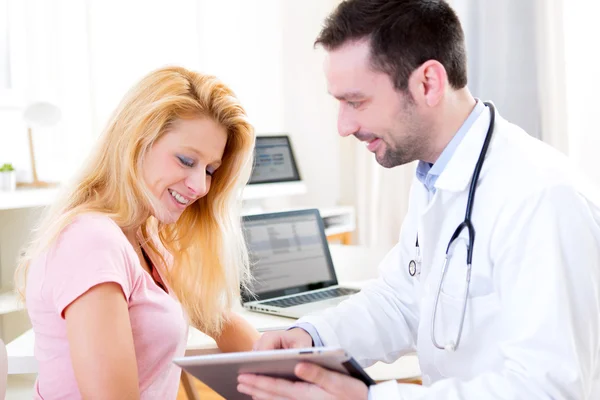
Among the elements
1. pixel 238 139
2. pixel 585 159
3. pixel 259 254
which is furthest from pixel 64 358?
pixel 585 159

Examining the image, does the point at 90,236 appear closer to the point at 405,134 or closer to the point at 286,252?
the point at 405,134

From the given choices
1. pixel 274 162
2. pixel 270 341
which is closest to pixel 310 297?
pixel 270 341

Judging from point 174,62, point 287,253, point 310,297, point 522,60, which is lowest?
point 310,297

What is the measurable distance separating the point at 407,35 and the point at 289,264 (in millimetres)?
870

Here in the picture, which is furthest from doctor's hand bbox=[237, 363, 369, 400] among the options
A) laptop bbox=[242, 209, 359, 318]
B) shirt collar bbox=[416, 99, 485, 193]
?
laptop bbox=[242, 209, 359, 318]

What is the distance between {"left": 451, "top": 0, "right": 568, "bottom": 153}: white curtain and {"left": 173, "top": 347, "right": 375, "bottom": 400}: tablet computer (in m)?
1.78

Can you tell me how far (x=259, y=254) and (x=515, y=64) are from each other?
A: 1.36 metres

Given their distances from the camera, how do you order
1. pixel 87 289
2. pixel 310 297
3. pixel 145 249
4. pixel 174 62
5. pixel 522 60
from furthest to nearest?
pixel 174 62, pixel 522 60, pixel 310 297, pixel 145 249, pixel 87 289

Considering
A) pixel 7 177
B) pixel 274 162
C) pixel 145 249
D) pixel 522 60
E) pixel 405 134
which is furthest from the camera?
pixel 274 162

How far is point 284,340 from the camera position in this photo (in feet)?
4.53

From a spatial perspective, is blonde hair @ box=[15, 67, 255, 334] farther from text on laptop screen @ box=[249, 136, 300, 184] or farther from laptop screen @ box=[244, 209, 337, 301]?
text on laptop screen @ box=[249, 136, 300, 184]

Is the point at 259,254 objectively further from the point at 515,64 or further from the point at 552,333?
the point at 515,64

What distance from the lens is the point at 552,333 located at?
1.01 m

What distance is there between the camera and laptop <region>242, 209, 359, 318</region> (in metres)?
1.88
